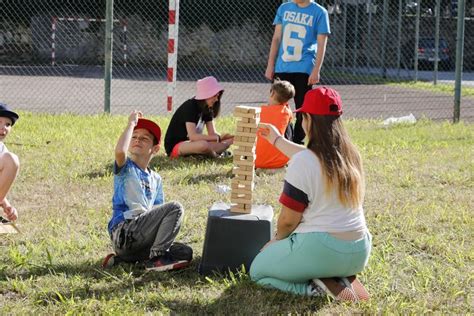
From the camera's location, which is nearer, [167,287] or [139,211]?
[167,287]

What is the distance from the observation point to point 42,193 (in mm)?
6664

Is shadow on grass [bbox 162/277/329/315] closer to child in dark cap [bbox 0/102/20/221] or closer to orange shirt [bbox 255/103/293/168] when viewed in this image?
child in dark cap [bbox 0/102/20/221]

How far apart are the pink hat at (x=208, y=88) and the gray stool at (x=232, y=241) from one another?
3.30 meters

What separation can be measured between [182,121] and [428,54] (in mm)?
21701

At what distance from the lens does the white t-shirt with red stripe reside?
13.8 feet

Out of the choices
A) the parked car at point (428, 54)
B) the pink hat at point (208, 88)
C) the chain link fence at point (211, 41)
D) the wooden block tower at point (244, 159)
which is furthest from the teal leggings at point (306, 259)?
the parked car at point (428, 54)

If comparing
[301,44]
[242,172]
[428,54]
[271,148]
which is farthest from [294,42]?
[428,54]

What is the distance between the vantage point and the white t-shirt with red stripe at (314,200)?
4.19m

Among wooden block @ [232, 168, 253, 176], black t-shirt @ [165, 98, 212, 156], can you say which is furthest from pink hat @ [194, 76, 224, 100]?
wooden block @ [232, 168, 253, 176]

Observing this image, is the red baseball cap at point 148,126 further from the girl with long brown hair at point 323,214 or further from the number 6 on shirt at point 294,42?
the number 6 on shirt at point 294,42

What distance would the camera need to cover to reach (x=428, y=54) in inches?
1126

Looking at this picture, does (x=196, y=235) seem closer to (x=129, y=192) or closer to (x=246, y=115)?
(x=129, y=192)

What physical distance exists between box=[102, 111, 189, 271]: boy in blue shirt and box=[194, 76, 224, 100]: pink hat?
2.98 metres

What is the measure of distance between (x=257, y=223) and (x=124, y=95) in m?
12.3
